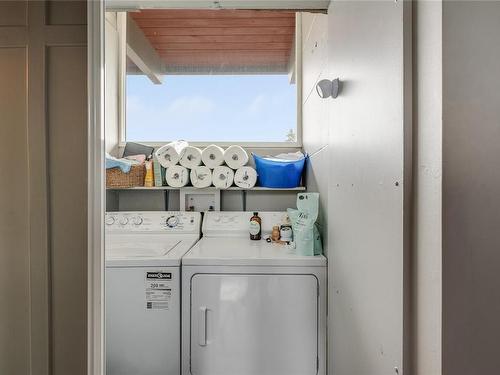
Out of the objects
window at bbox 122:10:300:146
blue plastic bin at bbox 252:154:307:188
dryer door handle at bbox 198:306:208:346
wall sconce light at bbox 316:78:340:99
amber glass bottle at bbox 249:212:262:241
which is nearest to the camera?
wall sconce light at bbox 316:78:340:99

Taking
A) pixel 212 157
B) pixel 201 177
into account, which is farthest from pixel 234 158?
pixel 201 177

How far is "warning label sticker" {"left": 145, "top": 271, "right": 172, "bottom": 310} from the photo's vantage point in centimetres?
151

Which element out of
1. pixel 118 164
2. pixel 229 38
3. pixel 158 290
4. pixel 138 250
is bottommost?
pixel 158 290

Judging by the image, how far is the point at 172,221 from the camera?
7.47 feet

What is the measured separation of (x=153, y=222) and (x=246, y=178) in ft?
2.78

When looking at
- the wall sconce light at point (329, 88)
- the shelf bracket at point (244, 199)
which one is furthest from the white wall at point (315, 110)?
the shelf bracket at point (244, 199)

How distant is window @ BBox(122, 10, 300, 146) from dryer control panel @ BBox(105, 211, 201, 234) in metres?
0.76

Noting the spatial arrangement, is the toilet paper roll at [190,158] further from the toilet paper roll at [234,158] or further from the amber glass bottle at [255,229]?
the amber glass bottle at [255,229]
